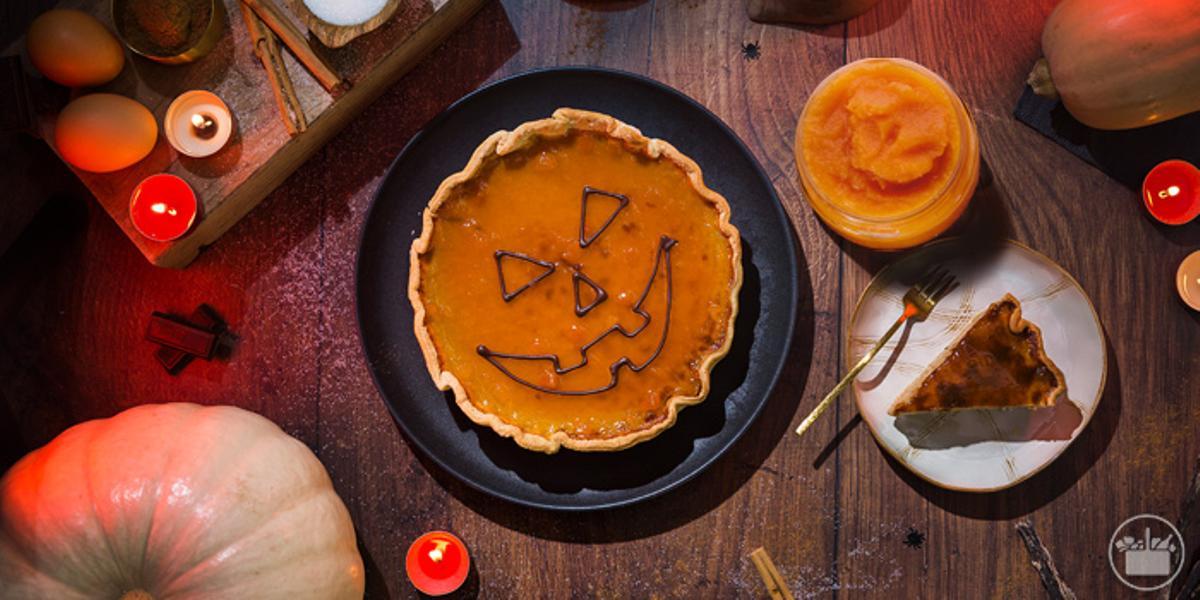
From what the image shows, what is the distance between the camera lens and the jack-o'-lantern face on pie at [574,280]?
8.59ft

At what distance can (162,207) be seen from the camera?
8.63ft

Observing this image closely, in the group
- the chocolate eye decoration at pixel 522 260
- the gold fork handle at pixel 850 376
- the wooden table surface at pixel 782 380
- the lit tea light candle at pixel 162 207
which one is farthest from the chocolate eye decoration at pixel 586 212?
the lit tea light candle at pixel 162 207

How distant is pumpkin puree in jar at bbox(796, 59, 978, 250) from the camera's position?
8.52 ft

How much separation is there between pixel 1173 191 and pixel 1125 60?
0.43 m

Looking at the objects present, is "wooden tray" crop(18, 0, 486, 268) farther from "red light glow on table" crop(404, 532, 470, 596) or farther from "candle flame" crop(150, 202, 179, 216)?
"red light glow on table" crop(404, 532, 470, 596)

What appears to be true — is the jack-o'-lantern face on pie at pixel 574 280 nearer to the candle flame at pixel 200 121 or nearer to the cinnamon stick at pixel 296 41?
the cinnamon stick at pixel 296 41

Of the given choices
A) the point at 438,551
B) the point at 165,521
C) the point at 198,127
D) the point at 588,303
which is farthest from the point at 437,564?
the point at 198,127

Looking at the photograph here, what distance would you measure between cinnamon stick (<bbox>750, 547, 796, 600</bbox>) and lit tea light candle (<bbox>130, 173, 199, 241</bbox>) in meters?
1.60

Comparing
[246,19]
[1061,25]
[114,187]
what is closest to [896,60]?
[1061,25]

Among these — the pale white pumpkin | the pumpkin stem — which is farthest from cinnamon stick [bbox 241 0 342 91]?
the pumpkin stem

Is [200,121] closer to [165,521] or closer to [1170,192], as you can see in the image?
[165,521]

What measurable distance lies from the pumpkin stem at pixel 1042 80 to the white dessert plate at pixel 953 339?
39cm

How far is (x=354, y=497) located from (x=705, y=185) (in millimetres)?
1179

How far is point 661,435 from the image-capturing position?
2.71m
